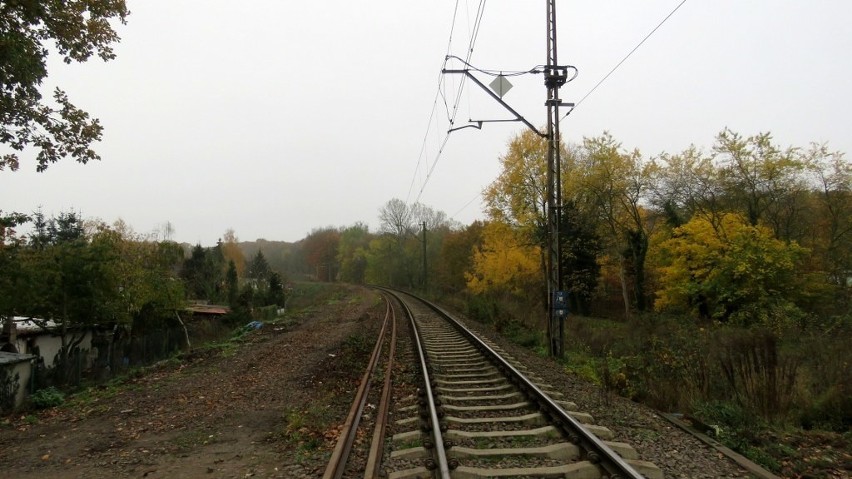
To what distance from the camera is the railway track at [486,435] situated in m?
4.80

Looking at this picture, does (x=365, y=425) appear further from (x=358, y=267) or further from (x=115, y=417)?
(x=358, y=267)

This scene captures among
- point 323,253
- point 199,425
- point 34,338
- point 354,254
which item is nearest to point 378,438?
point 199,425

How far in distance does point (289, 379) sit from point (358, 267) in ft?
302

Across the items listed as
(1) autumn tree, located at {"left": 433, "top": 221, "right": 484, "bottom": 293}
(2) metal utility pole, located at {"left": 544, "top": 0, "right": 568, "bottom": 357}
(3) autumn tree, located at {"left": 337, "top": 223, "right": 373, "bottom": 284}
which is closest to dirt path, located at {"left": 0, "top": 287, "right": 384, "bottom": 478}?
(2) metal utility pole, located at {"left": 544, "top": 0, "right": 568, "bottom": 357}

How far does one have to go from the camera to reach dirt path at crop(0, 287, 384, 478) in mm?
5703

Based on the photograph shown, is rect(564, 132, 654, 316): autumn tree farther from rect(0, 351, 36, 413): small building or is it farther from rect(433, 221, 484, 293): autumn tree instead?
rect(0, 351, 36, 413): small building

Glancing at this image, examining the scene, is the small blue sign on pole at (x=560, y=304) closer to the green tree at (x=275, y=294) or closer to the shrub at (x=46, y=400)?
the shrub at (x=46, y=400)

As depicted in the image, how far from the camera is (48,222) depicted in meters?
44.9

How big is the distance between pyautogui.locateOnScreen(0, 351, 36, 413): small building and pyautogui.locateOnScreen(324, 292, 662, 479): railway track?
25.6ft

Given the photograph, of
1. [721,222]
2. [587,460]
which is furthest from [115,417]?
[721,222]

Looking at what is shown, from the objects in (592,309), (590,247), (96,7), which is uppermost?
(96,7)

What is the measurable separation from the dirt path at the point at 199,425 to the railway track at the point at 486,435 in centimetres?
76

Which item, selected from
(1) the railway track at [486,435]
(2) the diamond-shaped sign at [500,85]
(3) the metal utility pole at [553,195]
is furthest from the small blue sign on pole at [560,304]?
(2) the diamond-shaped sign at [500,85]

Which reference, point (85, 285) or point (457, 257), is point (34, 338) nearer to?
point (85, 285)
